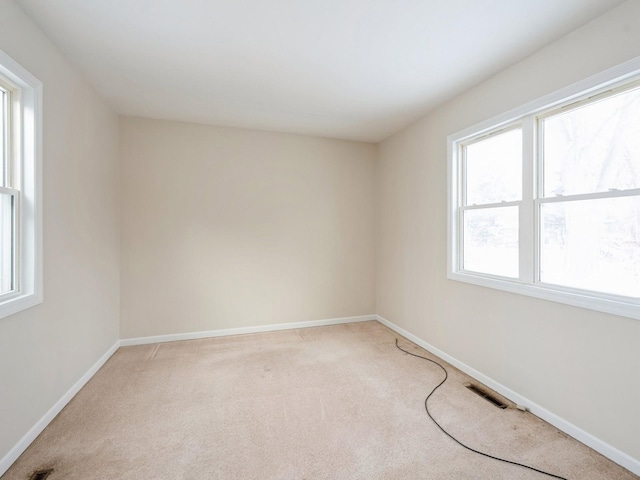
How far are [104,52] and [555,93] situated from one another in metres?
3.23

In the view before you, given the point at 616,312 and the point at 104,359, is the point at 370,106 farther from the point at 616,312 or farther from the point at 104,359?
the point at 104,359

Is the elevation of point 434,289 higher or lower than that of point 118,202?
lower

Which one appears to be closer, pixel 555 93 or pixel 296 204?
pixel 555 93

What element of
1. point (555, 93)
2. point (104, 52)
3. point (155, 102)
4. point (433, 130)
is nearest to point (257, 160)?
point (155, 102)

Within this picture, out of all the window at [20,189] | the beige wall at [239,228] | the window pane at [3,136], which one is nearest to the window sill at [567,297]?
the beige wall at [239,228]

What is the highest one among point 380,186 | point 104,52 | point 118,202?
point 104,52

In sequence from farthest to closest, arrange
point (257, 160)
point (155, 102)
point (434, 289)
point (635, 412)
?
point (257, 160) → point (434, 289) → point (155, 102) → point (635, 412)

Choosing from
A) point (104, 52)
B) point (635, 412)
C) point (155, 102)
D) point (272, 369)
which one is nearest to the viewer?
point (635, 412)

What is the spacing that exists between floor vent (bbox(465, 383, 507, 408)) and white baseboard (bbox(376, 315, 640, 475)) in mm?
108

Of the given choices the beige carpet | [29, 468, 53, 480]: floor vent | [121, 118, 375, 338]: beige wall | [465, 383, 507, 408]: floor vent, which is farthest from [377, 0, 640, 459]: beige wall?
[29, 468, 53, 480]: floor vent

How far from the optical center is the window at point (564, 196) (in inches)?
68.0

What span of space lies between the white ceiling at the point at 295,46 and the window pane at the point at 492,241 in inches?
46.2

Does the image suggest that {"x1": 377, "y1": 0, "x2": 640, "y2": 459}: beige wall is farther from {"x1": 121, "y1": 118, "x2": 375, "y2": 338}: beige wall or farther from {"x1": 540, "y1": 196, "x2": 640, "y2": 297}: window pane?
{"x1": 121, "y1": 118, "x2": 375, "y2": 338}: beige wall

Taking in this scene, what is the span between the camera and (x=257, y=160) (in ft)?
12.5
